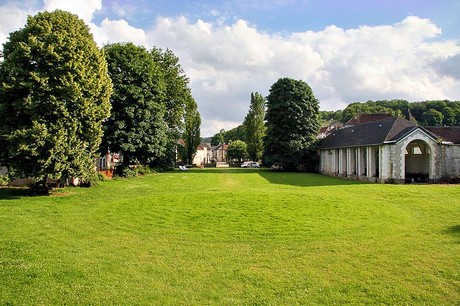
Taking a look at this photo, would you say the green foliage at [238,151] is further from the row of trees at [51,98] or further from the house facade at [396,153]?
the row of trees at [51,98]

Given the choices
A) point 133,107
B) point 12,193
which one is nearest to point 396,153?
point 133,107

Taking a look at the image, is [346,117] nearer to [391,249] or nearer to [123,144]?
[123,144]

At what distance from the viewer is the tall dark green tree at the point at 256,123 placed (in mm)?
70312

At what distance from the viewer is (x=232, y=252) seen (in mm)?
10430

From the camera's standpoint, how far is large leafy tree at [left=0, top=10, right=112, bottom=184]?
20031 millimetres

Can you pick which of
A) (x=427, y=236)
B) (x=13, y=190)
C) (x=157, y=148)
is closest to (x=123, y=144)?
(x=157, y=148)

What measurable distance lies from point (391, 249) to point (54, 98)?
65.0 feet

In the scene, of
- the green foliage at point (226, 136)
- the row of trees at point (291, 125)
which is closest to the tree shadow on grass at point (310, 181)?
the row of trees at point (291, 125)

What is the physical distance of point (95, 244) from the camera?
11.2 metres

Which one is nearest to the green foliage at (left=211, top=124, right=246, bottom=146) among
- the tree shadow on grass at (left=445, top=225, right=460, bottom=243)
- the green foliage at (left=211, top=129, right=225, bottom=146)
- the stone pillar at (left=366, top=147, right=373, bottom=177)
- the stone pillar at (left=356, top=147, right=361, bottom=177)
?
the green foliage at (left=211, top=129, right=225, bottom=146)

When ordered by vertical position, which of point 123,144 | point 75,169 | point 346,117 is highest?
point 346,117

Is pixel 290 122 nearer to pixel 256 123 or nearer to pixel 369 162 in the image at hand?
pixel 369 162

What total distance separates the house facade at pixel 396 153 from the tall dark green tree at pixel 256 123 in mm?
29812

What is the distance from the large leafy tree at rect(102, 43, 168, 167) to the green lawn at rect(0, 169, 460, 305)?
17.4 m
